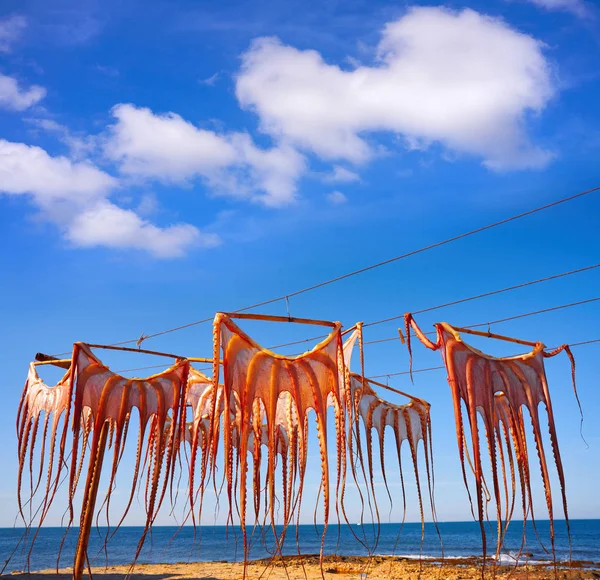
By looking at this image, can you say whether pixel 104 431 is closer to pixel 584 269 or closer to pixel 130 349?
pixel 130 349

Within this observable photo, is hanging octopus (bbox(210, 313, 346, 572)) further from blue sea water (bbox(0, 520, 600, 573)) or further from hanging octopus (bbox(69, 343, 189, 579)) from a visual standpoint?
blue sea water (bbox(0, 520, 600, 573))

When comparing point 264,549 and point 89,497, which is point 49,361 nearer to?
point 89,497

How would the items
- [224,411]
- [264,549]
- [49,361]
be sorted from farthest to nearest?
[264,549]
[49,361]
[224,411]

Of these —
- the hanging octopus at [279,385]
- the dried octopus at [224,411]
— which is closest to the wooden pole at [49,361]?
the dried octopus at [224,411]

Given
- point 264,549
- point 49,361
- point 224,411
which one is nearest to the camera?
point 224,411

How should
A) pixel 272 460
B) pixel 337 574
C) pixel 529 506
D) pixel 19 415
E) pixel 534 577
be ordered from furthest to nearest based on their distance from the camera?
pixel 337 574 < pixel 534 577 < pixel 19 415 < pixel 529 506 < pixel 272 460

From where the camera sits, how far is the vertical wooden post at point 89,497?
338 inches

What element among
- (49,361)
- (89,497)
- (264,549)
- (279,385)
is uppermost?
(49,361)

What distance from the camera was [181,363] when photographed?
9211mm

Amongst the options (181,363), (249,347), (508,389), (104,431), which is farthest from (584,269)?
(104,431)

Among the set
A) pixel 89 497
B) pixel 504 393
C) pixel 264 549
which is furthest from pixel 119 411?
pixel 264 549

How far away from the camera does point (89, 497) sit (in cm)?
899

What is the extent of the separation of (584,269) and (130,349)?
22.6 feet

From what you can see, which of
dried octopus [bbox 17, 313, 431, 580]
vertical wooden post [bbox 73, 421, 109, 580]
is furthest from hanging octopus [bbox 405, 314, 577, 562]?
vertical wooden post [bbox 73, 421, 109, 580]
